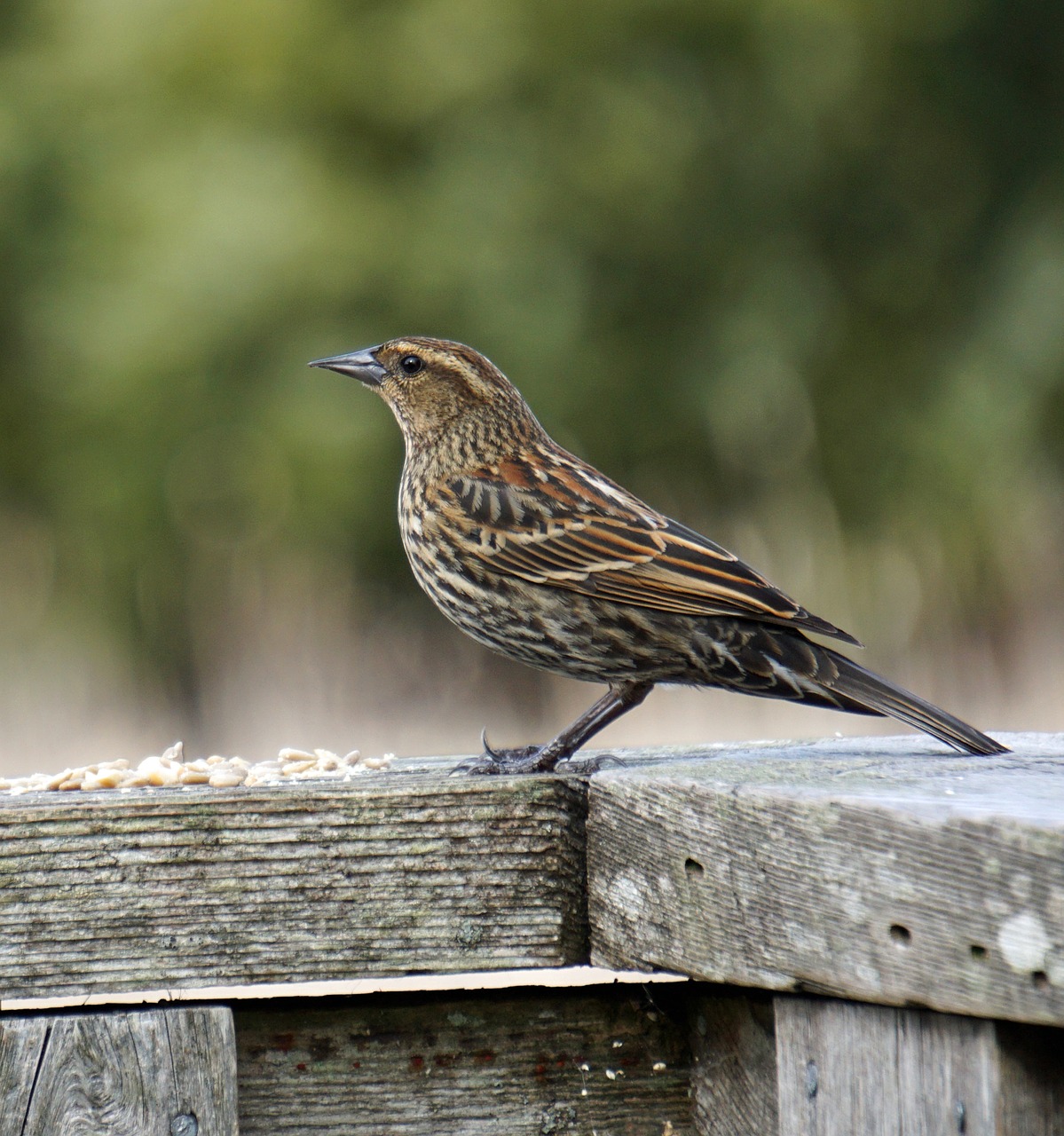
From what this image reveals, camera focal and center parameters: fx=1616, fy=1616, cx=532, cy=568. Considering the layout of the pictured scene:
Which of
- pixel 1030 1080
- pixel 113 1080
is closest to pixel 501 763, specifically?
pixel 113 1080

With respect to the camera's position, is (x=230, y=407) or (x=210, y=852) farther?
(x=230, y=407)

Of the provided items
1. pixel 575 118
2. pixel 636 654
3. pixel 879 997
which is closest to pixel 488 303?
pixel 575 118

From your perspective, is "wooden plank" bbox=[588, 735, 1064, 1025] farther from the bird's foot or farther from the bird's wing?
the bird's wing

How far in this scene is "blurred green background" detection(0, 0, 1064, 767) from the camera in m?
11.8

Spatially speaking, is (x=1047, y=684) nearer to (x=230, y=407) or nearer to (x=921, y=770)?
(x=921, y=770)

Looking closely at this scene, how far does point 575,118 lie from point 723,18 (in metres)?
1.44

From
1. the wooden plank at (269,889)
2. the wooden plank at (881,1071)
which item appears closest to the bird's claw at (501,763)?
the wooden plank at (269,889)

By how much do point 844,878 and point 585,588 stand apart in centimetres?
185

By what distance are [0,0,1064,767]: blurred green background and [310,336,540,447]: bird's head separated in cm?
666

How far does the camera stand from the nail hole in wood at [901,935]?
148 centimetres

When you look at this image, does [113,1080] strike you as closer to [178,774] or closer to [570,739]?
[178,774]

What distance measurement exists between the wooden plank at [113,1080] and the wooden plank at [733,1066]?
0.57 m

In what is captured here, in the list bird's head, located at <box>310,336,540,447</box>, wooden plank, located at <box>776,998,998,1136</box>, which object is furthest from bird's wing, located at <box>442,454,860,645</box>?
wooden plank, located at <box>776,998,998,1136</box>

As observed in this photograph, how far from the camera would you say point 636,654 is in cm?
331
